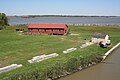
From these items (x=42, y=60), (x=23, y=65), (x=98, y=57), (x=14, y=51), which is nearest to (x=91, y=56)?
(x=98, y=57)

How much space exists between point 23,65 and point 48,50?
382 inches

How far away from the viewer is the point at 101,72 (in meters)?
26.0

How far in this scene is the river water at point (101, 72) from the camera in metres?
23.6

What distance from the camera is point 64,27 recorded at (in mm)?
55719

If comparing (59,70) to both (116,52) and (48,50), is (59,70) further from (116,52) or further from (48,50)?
(116,52)

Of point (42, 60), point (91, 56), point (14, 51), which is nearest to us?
point (42, 60)

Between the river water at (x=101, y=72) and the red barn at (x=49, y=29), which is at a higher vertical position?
the red barn at (x=49, y=29)

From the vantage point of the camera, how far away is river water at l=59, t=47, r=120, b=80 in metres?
23.6

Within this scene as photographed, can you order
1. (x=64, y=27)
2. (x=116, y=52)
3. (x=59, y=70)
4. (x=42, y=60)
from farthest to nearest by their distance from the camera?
(x=64, y=27) → (x=116, y=52) → (x=42, y=60) → (x=59, y=70)

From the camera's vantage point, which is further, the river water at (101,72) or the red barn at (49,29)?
the red barn at (49,29)

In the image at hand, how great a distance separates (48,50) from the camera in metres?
33.8

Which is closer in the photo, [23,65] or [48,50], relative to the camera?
[23,65]

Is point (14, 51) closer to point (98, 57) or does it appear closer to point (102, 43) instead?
point (98, 57)

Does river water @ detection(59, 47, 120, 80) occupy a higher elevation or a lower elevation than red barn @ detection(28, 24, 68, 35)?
lower
